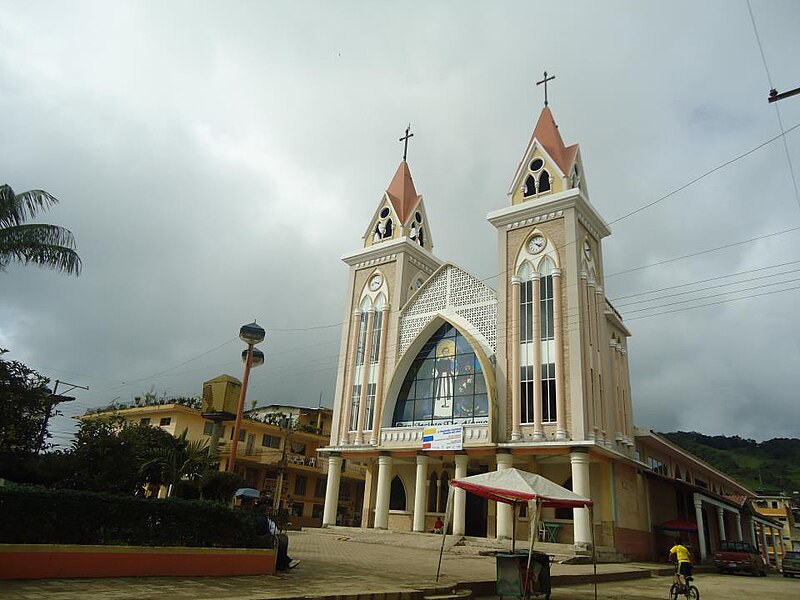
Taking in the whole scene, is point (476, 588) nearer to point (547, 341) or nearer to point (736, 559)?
→ point (547, 341)

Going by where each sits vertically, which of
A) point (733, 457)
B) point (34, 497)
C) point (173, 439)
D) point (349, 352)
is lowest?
point (34, 497)

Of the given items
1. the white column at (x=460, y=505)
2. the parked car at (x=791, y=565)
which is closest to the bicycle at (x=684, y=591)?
the white column at (x=460, y=505)

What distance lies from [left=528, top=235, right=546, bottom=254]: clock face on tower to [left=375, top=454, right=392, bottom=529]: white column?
12296 millimetres

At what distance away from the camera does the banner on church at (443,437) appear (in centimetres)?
2727

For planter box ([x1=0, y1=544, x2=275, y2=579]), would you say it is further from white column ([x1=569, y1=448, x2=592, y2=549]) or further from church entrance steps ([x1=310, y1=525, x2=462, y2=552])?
white column ([x1=569, y1=448, x2=592, y2=549])

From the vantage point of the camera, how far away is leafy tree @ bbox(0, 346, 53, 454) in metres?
12.6

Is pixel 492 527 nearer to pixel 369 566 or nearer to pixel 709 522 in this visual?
pixel 369 566

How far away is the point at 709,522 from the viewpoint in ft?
124

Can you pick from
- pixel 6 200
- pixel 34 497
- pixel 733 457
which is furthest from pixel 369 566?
pixel 733 457

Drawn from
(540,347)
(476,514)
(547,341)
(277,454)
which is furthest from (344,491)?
(547,341)

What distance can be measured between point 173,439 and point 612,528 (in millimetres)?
18338

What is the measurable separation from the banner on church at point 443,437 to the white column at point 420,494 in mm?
868

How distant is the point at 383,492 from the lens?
29.6 m

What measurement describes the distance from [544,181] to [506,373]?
1001 centimetres
